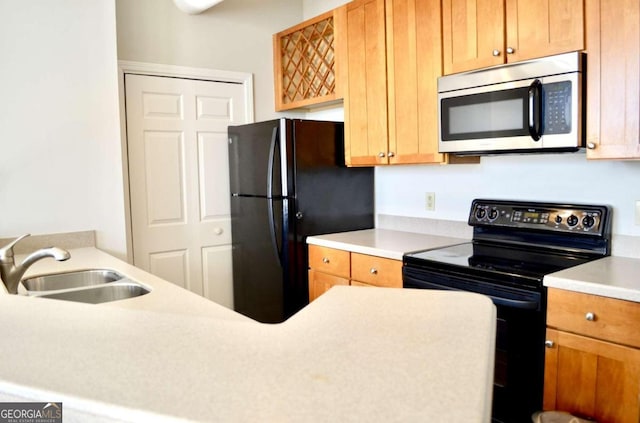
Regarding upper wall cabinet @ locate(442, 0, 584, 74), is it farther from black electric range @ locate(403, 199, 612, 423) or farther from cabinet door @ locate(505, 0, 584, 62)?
black electric range @ locate(403, 199, 612, 423)

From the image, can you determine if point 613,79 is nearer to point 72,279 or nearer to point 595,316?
point 595,316

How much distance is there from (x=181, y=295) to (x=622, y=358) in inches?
59.0

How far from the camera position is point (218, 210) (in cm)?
364

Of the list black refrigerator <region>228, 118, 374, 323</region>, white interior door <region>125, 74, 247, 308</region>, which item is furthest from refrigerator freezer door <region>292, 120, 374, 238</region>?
white interior door <region>125, 74, 247, 308</region>

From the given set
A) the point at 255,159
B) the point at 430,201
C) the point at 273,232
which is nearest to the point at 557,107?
the point at 430,201

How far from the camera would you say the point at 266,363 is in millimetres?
739

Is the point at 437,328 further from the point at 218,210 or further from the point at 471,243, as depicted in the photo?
the point at 218,210

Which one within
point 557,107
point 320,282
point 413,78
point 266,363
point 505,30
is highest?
point 505,30

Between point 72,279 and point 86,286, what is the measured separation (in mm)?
114

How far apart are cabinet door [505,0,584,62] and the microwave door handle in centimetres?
14

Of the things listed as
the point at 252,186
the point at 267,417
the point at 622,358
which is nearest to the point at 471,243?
the point at 622,358

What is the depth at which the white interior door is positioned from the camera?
3.30 m

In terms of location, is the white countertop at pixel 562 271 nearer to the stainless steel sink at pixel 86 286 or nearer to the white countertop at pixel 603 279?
the white countertop at pixel 603 279

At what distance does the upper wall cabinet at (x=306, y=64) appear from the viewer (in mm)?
3336
